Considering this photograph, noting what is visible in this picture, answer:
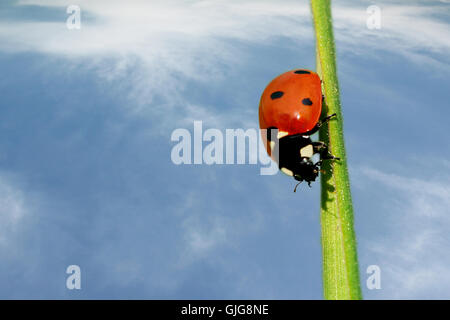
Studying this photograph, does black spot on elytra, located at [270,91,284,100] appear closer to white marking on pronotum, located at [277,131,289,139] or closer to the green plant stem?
white marking on pronotum, located at [277,131,289,139]

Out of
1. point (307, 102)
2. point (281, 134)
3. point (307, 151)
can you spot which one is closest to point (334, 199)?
point (307, 102)

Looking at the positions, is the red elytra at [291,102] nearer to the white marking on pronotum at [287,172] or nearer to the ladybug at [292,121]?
the ladybug at [292,121]

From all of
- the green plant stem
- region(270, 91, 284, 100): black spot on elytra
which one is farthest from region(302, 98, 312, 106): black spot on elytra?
the green plant stem

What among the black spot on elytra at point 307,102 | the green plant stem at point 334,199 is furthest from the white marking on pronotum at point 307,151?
the green plant stem at point 334,199
